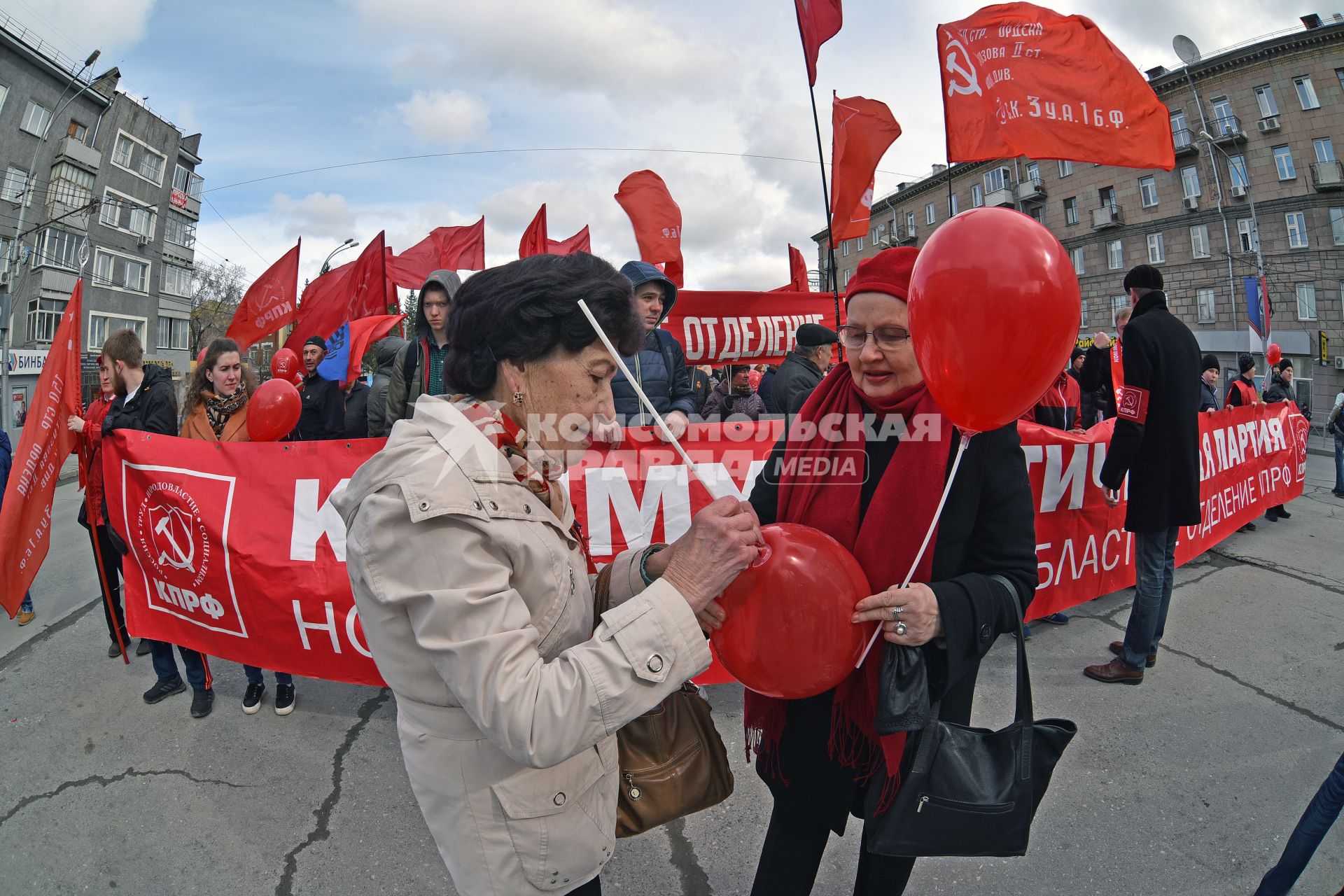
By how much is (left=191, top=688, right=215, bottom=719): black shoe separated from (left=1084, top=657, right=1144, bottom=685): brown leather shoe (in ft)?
16.2

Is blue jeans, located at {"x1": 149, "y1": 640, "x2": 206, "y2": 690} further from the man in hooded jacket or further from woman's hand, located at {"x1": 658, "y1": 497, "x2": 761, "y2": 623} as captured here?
woman's hand, located at {"x1": 658, "y1": 497, "x2": 761, "y2": 623}

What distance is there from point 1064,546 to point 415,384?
432 centimetres

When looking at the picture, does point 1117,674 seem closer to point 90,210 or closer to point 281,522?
point 281,522

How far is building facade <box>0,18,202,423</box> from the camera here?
30.9 m

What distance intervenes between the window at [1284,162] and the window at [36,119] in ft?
203

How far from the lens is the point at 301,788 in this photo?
2.81 meters

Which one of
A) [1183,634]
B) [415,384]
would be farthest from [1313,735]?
[415,384]

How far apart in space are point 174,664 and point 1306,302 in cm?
4132

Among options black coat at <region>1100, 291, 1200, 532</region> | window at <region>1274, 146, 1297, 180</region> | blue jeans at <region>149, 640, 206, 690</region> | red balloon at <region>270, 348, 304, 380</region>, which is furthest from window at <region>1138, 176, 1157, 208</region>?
blue jeans at <region>149, 640, 206, 690</region>

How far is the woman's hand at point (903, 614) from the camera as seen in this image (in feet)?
4.37

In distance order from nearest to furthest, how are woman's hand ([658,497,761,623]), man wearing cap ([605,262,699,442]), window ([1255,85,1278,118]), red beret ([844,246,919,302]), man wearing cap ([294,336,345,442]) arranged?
woman's hand ([658,497,761,623])
red beret ([844,246,919,302])
man wearing cap ([605,262,699,442])
man wearing cap ([294,336,345,442])
window ([1255,85,1278,118])

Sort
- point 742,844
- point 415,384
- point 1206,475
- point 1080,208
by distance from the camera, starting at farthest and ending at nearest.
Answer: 1. point 1080,208
2. point 1206,475
3. point 415,384
4. point 742,844

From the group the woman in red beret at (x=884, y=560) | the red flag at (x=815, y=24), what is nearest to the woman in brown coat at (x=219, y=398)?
the woman in red beret at (x=884, y=560)

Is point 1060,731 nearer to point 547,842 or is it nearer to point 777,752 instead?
point 777,752
